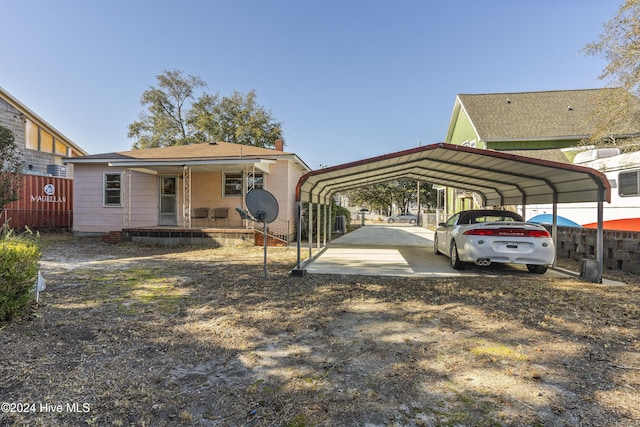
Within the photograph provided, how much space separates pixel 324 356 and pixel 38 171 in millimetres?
22630

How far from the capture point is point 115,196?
14109mm

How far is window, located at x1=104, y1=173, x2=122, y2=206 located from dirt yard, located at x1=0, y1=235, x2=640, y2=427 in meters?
9.84

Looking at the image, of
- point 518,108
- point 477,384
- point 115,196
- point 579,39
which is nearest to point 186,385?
point 477,384

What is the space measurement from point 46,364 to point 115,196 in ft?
43.2

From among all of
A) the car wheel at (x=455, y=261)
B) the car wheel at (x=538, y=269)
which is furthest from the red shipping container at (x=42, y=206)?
the car wheel at (x=538, y=269)

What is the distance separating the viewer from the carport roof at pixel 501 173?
6.04 m

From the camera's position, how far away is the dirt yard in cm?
222

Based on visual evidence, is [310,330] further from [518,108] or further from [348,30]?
[518,108]

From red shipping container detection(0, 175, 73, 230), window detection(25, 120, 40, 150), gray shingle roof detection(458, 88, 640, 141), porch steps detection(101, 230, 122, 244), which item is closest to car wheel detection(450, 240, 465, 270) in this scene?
porch steps detection(101, 230, 122, 244)

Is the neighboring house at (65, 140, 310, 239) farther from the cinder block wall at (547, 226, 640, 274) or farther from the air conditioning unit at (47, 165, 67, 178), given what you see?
the cinder block wall at (547, 226, 640, 274)

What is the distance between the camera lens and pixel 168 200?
1417cm

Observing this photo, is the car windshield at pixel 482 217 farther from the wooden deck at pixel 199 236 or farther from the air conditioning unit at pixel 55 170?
the air conditioning unit at pixel 55 170

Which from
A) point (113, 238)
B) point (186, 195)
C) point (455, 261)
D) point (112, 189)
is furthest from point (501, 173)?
point (112, 189)

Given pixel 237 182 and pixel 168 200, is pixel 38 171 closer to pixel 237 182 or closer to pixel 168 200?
pixel 168 200
